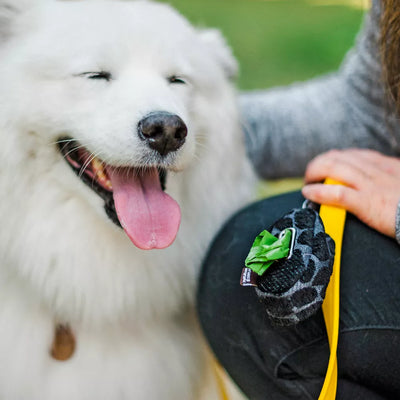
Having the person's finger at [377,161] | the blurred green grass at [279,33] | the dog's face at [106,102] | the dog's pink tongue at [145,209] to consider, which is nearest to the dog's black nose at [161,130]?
the dog's face at [106,102]

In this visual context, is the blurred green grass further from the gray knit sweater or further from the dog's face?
the dog's face

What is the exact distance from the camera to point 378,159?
143 centimetres

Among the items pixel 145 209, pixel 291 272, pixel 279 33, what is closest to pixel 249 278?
pixel 291 272

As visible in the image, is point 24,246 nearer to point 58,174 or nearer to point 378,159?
point 58,174

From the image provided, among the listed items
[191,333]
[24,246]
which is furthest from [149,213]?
[191,333]

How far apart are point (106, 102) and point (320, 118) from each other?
0.88m

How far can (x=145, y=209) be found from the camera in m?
1.36

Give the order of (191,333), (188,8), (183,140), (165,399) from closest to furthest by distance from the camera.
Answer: (183,140) < (165,399) < (191,333) < (188,8)

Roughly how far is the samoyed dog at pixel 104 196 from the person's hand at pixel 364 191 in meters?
0.33

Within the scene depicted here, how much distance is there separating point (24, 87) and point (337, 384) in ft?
3.15

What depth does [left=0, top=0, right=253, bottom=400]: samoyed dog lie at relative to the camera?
133 centimetres

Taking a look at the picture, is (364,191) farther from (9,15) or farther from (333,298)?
(9,15)

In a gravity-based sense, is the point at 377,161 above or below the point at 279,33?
above

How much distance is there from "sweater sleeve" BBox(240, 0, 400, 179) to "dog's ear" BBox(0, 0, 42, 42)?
70 centimetres
